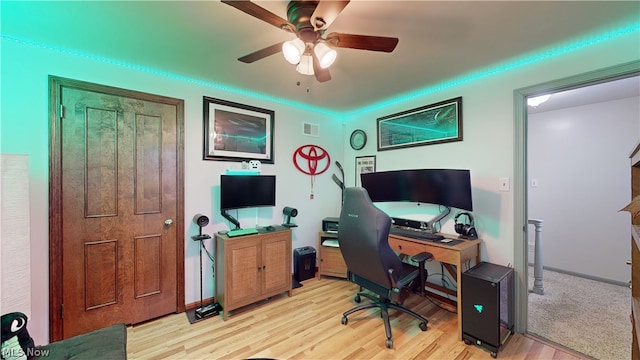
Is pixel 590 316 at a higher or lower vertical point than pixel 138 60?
lower

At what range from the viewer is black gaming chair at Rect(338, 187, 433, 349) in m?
1.88

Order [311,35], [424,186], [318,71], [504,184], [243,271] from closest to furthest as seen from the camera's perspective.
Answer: [311,35]
[318,71]
[504,184]
[243,271]
[424,186]

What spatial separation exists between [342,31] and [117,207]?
2344mm

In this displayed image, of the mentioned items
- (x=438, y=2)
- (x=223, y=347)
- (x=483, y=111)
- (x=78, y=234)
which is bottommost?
(x=223, y=347)

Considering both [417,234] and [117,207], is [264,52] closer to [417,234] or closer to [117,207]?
[117,207]

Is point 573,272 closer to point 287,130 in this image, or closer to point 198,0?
point 287,130

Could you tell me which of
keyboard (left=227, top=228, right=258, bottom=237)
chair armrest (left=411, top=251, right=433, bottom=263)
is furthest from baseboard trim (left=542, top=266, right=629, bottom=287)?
keyboard (left=227, top=228, right=258, bottom=237)

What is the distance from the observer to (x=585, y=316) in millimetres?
2262

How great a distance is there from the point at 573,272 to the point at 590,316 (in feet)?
4.39

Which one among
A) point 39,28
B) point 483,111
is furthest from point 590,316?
point 39,28

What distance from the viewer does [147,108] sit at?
2238mm

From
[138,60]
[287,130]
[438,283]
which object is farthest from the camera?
[287,130]

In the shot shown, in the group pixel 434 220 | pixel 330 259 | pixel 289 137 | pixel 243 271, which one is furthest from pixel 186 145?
pixel 434 220

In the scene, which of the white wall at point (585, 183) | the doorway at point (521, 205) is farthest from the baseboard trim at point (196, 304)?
the white wall at point (585, 183)
